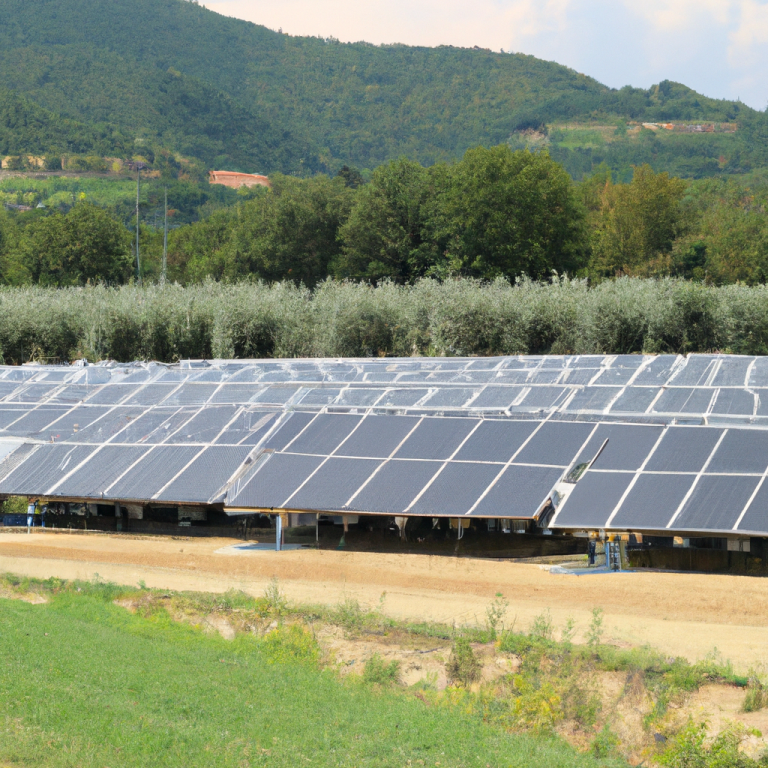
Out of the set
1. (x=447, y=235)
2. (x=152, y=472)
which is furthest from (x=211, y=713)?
(x=447, y=235)

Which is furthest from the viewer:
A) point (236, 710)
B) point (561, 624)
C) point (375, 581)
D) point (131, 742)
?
point (375, 581)

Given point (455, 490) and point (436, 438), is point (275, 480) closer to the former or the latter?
point (436, 438)

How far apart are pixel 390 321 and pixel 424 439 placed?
2815 centimetres

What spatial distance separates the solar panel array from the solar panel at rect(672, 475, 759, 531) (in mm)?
37

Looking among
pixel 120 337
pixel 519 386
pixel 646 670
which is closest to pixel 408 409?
pixel 519 386

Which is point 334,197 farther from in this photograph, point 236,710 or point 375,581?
point 236,710

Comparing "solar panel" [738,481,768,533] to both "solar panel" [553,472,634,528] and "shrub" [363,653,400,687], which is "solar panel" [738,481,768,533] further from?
"shrub" [363,653,400,687]

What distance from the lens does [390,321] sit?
52.0 m

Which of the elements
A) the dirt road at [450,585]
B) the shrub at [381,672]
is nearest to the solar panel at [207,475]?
the dirt road at [450,585]

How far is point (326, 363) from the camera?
3747 cm

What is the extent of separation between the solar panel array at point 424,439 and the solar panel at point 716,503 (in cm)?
4

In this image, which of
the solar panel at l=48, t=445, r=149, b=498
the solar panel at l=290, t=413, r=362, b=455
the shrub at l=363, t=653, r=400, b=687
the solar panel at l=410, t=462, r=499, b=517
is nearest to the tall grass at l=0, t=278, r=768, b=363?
the solar panel at l=290, t=413, r=362, b=455

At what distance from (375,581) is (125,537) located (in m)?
8.65

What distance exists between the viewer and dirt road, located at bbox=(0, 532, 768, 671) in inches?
640
